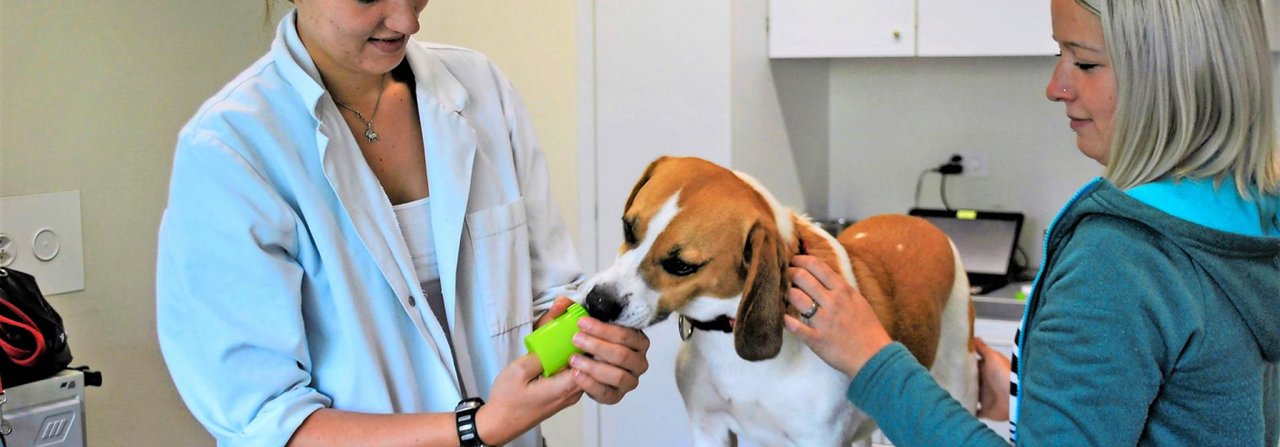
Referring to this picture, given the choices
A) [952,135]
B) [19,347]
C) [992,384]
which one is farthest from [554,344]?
[952,135]

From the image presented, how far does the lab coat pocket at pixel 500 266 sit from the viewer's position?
1506mm

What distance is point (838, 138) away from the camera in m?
3.96

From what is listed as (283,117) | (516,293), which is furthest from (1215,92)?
(283,117)

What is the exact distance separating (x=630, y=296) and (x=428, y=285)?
10.2 inches

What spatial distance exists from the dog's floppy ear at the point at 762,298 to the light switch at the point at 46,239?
2.05m

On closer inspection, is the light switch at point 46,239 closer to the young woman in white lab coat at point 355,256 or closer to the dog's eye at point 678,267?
the young woman in white lab coat at point 355,256

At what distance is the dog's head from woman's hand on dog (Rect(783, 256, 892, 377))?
0.11ft

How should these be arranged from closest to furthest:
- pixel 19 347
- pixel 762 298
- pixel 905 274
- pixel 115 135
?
pixel 762 298, pixel 905 274, pixel 19 347, pixel 115 135

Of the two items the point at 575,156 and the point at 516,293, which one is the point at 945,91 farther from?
the point at 516,293

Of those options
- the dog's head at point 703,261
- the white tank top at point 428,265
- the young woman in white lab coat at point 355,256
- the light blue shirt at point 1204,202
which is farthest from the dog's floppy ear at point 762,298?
the light blue shirt at point 1204,202

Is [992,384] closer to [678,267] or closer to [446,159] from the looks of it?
[678,267]

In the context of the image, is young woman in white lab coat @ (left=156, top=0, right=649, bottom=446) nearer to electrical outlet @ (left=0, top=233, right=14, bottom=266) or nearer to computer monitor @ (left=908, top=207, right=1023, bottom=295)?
electrical outlet @ (left=0, top=233, right=14, bottom=266)

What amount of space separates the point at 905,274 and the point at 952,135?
2.13 metres

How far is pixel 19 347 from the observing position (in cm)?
239
